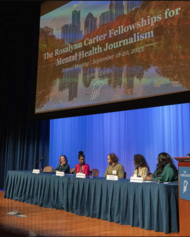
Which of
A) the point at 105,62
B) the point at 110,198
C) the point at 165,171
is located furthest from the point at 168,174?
the point at 105,62

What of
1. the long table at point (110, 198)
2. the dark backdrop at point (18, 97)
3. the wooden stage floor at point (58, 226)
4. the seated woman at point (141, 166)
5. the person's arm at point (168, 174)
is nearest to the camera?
the wooden stage floor at point (58, 226)

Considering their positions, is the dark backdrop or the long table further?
the dark backdrop

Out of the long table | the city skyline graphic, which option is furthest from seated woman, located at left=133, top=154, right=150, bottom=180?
the city skyline graphic

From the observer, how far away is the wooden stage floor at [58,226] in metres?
3.17

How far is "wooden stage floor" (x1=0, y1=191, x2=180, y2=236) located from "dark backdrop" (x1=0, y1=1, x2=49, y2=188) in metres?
3.61

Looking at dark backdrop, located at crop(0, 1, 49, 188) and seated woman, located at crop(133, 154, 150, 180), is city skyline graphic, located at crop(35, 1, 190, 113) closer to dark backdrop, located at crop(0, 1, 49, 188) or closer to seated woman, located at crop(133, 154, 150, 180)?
seated woman, located at crop(133, 154, 150, 180)

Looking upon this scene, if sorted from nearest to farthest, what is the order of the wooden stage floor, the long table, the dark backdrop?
1. the wooden stage floor
2. the long table
3. the dark backdrop

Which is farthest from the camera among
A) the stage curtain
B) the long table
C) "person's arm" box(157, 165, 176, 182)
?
the stage curtain

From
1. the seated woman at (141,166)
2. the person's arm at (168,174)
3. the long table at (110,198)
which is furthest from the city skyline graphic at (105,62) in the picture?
the long table at (110,198)

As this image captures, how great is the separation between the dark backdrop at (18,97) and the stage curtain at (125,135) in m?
0.55

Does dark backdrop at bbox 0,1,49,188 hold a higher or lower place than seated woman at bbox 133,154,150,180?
higher

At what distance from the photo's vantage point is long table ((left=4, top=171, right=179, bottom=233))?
3.29 meters

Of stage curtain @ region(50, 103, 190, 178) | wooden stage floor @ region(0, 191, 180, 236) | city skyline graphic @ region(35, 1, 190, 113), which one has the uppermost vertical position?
city skyline graphic @ region(35, 1, 190, 113)

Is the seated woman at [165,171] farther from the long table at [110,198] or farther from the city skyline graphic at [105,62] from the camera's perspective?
the city skyline graphic at [105,62]
